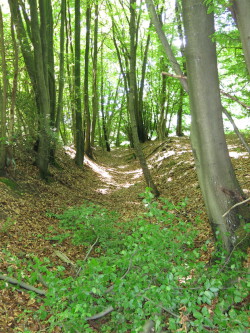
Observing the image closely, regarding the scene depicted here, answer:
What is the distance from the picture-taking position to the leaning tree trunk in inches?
163

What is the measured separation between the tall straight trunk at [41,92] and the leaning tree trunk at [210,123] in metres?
5.42

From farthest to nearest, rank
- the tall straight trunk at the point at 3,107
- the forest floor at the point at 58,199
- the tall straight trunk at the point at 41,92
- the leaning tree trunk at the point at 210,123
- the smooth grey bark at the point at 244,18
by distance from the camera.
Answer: the tall straight trunk at the point at 41,92, the tall straight trunk at the point at 3,107, the leaning tree trunk at the point at 210,123, the forest floor at the point at 58,199, the smooth grey bark at the point at 244,18

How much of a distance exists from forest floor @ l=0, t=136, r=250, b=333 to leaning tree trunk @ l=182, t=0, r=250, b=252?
0.41 m

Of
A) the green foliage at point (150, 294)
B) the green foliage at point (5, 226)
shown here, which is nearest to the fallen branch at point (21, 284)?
the green foliage at point (150, 294)

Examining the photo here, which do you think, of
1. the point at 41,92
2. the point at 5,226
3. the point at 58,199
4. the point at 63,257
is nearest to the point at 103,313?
the point at 63,257

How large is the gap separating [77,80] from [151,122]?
15.4 metres

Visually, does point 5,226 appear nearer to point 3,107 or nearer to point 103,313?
point 103,313

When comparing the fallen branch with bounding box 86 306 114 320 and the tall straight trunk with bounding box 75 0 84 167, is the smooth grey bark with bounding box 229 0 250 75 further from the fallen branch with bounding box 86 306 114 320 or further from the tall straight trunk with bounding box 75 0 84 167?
the tall straight trunk with bounding box 75 0 84 167

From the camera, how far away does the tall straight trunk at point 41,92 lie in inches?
332

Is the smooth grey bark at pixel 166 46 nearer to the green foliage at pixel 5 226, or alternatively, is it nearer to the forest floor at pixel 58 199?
the forest floor at pixel 58 199

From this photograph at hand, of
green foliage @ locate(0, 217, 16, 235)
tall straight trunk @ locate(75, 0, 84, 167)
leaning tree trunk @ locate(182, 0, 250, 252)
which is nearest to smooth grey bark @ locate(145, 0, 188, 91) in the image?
leaning tree trunk @ locate(182, 0, 250, 252)

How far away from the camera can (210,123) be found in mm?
4223

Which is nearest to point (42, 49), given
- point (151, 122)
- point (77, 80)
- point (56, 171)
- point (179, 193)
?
point (77, 80)

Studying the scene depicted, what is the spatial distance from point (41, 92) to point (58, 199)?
3.22 metres
